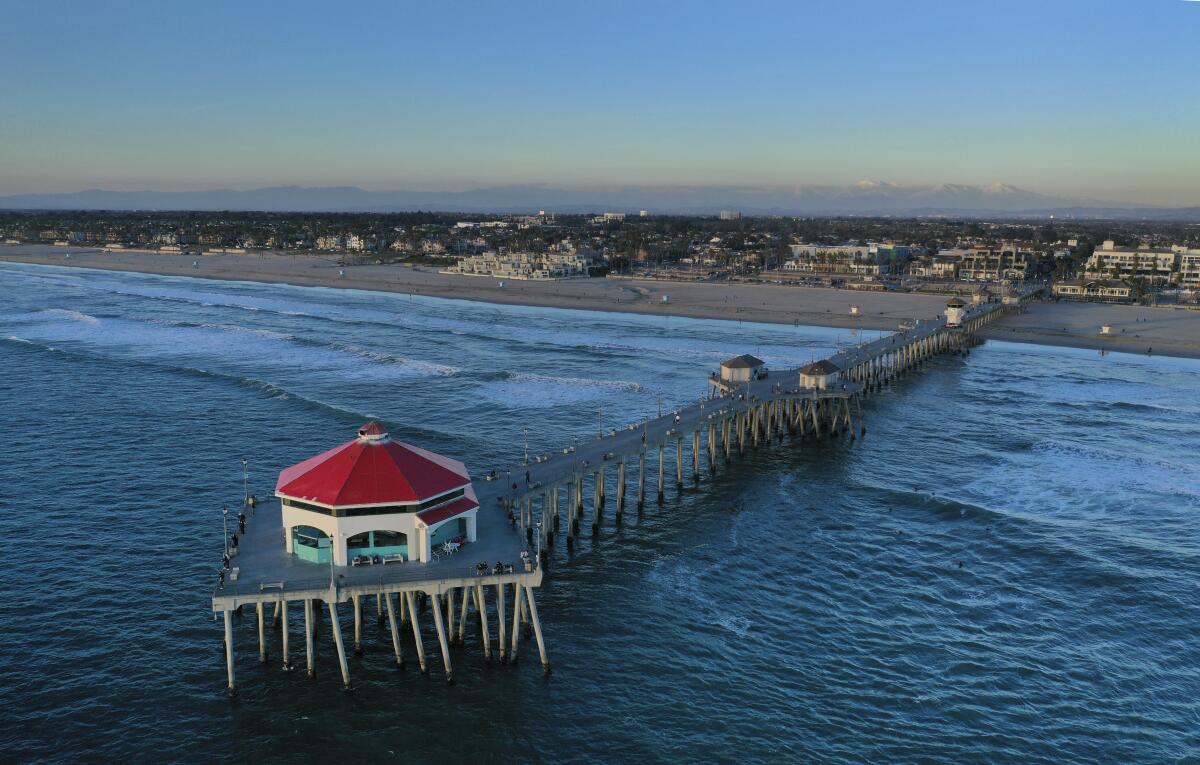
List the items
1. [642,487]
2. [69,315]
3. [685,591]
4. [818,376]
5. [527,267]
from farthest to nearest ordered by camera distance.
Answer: [527,267]
[69,315]
[818,376]
[642,487]
[685,591]

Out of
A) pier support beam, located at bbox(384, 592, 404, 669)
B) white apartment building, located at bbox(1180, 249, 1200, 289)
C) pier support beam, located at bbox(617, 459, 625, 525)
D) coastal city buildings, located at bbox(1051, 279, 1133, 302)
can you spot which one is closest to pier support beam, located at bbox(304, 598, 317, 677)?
pier support beam, located at bbox(384, 592, 404, 669)

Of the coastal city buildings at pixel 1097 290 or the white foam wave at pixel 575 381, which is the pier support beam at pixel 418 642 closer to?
the white foam wave at pixel 575 381

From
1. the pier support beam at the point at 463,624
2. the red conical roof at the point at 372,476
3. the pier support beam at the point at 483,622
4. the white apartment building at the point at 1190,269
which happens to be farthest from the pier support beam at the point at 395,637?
the white apartment building at the point at 1190,269

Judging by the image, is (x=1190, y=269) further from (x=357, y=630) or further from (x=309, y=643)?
(x=309, y=643)

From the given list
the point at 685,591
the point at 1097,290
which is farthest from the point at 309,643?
the point at 1097,290

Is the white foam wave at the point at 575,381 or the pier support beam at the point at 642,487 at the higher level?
the white foam wave at the point at 575,381

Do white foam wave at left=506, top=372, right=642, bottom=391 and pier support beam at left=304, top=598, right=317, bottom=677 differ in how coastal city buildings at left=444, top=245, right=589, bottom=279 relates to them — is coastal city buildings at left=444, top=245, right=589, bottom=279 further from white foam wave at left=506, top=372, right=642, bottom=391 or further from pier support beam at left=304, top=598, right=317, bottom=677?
pier support beam at left=304, top=598, right=317, bottom=677
